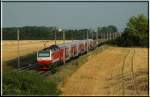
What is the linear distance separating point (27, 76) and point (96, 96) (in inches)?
136

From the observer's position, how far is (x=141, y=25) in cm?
6812

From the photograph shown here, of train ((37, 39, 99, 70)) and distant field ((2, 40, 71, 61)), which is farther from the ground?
train ((37, 39, 99, 70))

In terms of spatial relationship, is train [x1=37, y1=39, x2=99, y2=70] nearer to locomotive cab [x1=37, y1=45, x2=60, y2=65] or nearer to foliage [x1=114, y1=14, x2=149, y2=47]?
locomotive cab [x1=37, y1=45, x2=60, y2=65]

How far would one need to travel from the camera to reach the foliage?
210 ft

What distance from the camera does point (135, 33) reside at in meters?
66.0

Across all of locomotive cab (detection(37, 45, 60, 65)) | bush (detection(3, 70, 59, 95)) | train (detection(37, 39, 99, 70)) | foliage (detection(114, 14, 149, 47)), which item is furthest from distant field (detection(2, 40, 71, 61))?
bush (detection(3, 70, 59, 95))

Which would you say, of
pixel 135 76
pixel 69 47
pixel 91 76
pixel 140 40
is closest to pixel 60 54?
pixel 69 47

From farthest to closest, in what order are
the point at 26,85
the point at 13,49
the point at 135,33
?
the point at 13,49
the point at 135,33
the point at 26,85

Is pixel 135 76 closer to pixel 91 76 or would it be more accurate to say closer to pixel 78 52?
pixel 91 76

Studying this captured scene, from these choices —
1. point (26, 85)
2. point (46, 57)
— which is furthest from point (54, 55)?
point (26, 85)

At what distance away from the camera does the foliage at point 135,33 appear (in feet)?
210

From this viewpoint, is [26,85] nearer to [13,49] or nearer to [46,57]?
[46,57]

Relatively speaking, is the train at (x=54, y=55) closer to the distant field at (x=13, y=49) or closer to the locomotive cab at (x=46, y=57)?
the locomotive cab at (x=46, y=57)

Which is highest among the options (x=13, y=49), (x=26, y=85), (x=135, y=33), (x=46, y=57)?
(x=135, y=33)
